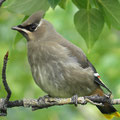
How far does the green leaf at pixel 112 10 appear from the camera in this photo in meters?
3.49

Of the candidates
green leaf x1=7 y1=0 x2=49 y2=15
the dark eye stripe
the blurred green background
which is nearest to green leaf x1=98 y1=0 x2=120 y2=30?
green leaf x1=7 y1=0 x2=49 y2=15

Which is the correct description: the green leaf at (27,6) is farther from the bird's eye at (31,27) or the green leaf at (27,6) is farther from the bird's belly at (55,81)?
the bird's belly at (55,81)

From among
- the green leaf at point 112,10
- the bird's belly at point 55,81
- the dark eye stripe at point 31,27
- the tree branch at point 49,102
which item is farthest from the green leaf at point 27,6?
the bird's belly at point 55,81

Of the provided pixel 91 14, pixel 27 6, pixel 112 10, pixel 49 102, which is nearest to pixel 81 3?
pixel 91 14

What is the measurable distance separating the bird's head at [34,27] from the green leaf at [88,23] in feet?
2.61

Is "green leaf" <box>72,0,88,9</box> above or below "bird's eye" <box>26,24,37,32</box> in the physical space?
above

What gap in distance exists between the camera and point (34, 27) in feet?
15.9

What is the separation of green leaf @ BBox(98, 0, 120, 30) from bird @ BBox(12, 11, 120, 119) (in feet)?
3.60

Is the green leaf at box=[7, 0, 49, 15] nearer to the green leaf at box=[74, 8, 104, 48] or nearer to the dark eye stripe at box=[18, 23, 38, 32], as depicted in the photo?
the green leaf at box=[74, 8, 104, 48]

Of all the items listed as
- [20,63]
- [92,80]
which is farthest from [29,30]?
[20,63]

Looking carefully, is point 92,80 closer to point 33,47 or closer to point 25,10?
point 33,47

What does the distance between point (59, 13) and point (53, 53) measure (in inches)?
78.3

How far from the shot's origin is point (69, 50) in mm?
5121

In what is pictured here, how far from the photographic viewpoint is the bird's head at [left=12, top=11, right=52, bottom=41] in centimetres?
450
